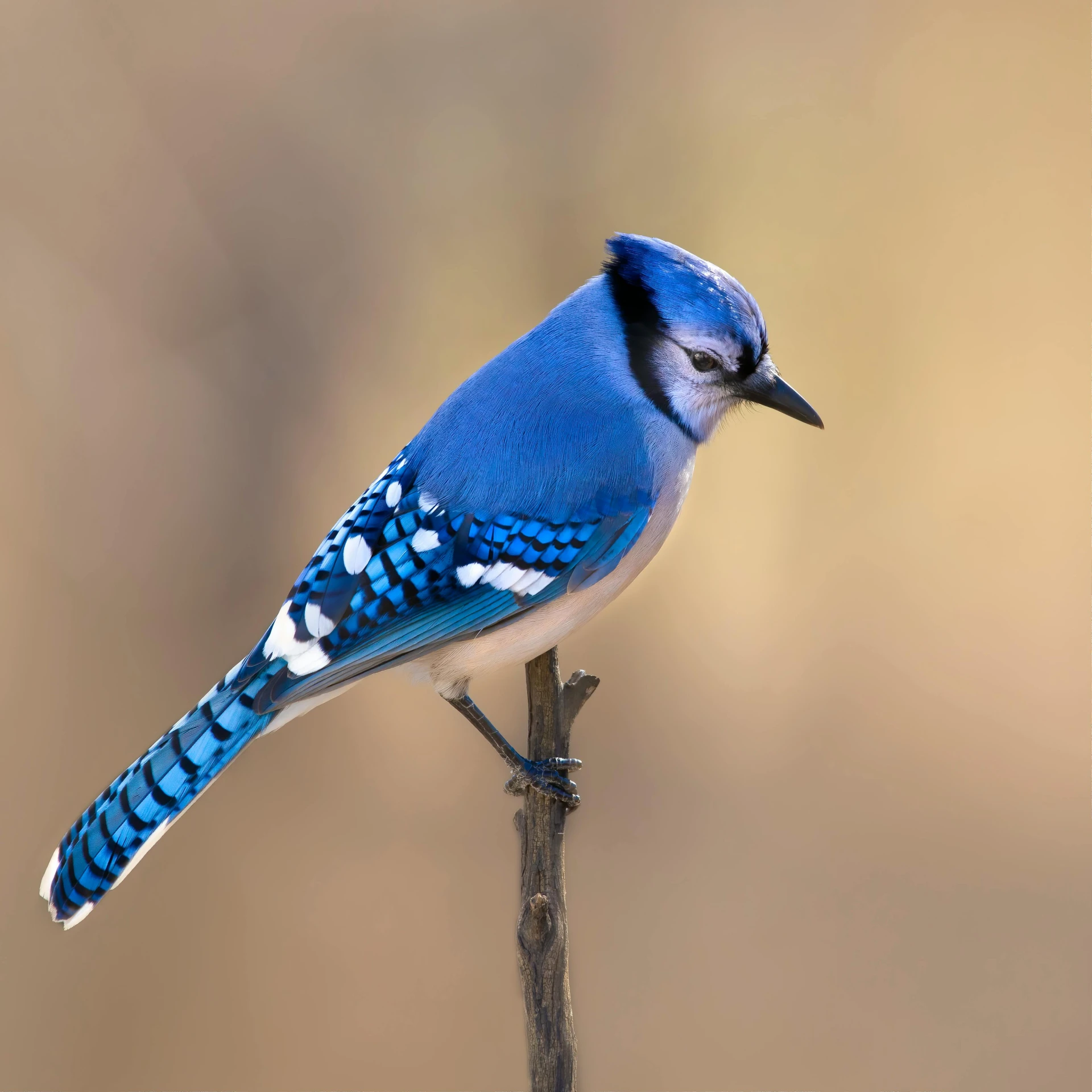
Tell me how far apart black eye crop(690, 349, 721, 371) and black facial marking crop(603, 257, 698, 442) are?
52 millimetres

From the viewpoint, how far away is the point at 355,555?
1464 millimetres

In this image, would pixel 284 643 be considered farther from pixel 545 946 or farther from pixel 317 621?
pixel 545 946

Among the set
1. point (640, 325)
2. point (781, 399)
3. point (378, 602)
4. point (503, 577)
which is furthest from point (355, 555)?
point (781, 399)

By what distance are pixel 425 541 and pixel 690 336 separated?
461 millimetres

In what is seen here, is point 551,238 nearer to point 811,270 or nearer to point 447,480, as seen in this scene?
point 811,270

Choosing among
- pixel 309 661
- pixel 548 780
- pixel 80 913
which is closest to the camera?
pixel 80 913

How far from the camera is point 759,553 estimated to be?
2.66m

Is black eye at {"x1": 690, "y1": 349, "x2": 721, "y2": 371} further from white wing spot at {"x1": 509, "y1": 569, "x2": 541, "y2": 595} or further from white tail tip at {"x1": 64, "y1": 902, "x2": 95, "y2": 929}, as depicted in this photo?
white tail tip at {"x1": 64, "y1": 902, "x2": 95, "y2": 929}

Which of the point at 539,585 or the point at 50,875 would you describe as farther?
the point at 539,585

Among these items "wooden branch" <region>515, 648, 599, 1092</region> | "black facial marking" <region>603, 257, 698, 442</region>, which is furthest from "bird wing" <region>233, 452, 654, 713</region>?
"wooden branch" <region>515, 648, 599, 1092</region>

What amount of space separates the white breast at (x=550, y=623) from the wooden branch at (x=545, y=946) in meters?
0.20

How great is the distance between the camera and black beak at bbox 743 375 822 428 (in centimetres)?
154

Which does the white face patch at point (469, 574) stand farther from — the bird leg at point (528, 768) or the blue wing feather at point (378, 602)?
the bird leg at point (528, 768)

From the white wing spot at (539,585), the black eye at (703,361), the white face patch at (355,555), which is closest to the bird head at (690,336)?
the black eye at (703,361)
